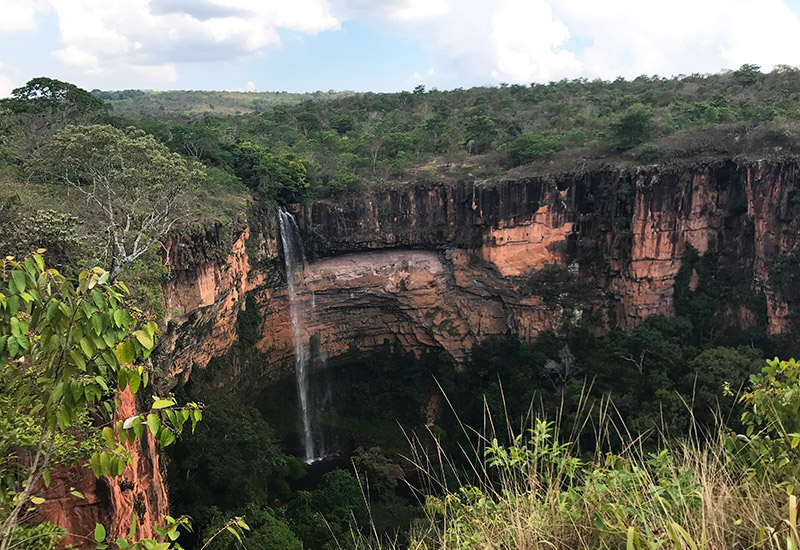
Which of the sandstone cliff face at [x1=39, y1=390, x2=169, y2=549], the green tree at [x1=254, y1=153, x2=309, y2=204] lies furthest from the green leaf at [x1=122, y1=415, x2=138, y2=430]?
the green tree at [x1=254, y1=153, x2=309, y2=204]

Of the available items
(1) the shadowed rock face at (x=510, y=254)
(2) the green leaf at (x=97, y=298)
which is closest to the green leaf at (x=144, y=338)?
(2) the green leaf at (x=97, y=298)

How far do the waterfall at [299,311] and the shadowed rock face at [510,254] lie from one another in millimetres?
350

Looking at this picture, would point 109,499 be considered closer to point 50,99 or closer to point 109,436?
point 109,436

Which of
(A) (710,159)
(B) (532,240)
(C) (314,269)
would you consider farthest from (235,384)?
(A) (710,159)

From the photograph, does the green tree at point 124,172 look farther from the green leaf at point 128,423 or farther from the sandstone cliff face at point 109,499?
the green leaf at point 128,423

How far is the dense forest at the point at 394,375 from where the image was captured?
231 centimetres

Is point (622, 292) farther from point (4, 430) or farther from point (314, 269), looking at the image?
point (4, 430)

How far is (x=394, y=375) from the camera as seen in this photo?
21984 millimetres

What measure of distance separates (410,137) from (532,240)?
320 inches

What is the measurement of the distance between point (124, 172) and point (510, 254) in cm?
1358

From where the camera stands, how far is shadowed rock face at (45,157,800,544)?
16891 millimetres

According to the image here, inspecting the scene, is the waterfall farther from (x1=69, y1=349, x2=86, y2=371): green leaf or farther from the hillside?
the hillside

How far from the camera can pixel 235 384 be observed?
1695 cm

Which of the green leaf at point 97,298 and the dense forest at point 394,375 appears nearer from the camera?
the green leaf at point 97,298
